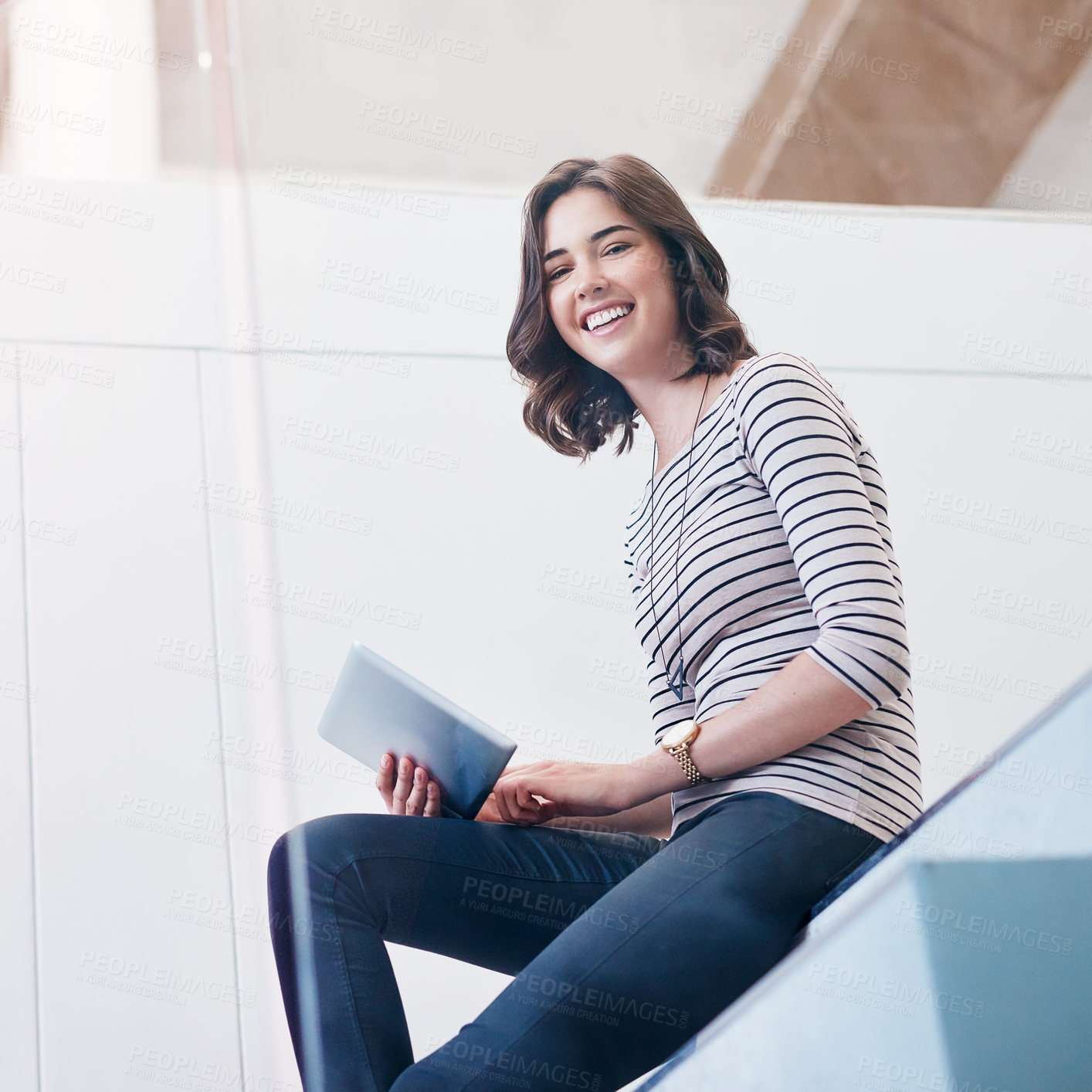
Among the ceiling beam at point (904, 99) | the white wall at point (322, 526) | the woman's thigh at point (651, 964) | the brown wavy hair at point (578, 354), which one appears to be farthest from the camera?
the ceiling beam at point (904, 99)

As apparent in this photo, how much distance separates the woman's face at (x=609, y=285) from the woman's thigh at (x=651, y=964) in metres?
0.43

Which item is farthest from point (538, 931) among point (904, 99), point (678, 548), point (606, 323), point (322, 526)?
point (904, 99)

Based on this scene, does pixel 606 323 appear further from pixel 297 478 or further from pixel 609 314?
pixel 297 478

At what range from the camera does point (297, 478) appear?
1.44m

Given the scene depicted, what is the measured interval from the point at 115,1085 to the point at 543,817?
2.71 feet

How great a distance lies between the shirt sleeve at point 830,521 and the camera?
59 centimetres

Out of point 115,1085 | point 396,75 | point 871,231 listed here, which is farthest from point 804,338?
point 115,1085

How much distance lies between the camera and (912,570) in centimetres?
157

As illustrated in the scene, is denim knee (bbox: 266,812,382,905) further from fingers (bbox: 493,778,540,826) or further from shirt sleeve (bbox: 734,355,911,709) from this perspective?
shirt sleeve (bbox: 734,355,911,709)

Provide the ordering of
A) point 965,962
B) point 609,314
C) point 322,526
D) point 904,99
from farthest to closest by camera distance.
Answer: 1. point 904,99
2. point 322,526
3. point 609,314
4. point 965,962

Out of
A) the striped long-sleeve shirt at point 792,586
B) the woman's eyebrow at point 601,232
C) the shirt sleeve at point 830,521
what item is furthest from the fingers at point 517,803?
the woman's eyebrow at point 601,232

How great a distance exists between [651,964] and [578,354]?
1.98 feet

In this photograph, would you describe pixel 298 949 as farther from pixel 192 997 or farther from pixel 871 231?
pixel 871 231

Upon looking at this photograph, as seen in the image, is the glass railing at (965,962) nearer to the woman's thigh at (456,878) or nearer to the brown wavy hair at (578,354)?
the woman's thigh at (456,878)
